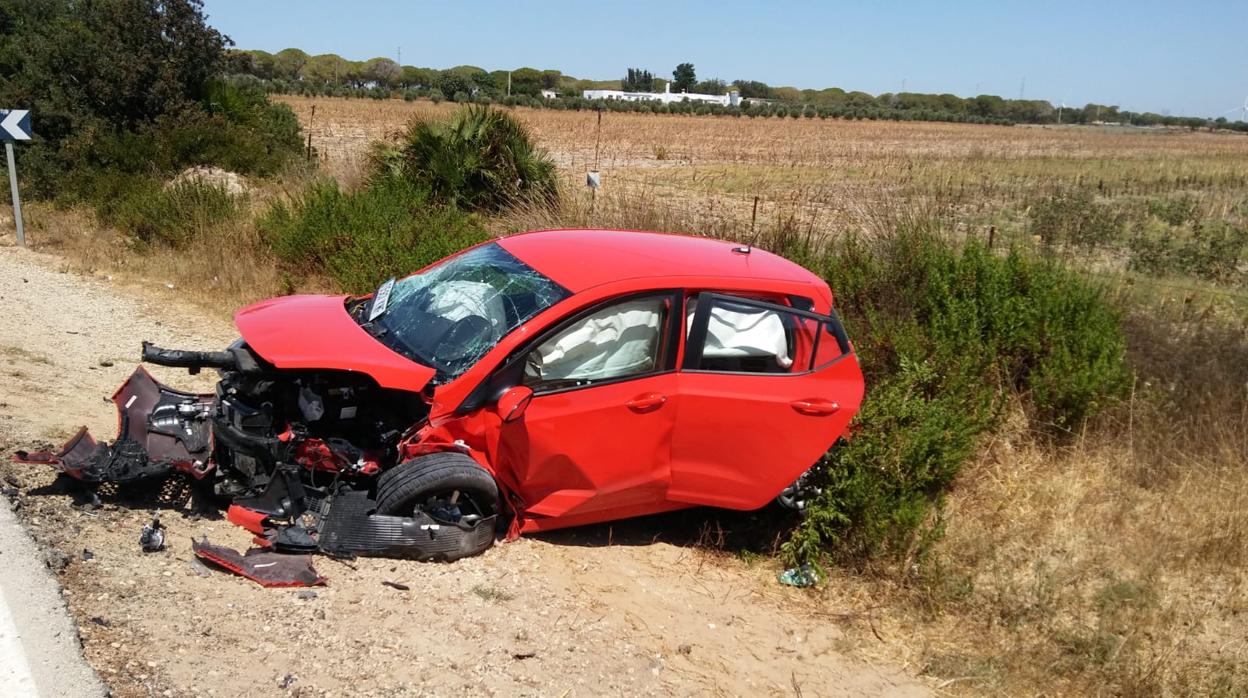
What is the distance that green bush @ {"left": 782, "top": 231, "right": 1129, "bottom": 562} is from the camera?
5953 millimetres

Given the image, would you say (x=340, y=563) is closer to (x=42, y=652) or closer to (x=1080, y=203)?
(x=42, y=652)

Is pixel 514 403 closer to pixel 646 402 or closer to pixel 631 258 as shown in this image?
Answer: pixel 646 402

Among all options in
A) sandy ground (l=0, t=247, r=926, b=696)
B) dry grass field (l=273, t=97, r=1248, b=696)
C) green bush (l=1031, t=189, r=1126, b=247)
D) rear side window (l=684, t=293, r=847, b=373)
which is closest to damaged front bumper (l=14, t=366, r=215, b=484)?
sandy ground (l=0, t=247, r=926, b=696)

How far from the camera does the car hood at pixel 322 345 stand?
16.3 feet

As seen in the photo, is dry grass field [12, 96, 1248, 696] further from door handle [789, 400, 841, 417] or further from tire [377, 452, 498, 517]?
tire [377, 452, 498, 517]

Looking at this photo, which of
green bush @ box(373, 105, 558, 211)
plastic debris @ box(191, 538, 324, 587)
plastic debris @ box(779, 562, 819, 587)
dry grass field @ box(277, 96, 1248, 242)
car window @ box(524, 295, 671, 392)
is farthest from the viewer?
green bush @ box(373, 105, 558, 211)

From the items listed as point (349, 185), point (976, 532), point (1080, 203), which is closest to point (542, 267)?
point (976, 532)

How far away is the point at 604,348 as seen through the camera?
5328mm

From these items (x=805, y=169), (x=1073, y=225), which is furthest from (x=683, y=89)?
(x=1073, y=225)

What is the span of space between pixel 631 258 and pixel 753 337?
84cm

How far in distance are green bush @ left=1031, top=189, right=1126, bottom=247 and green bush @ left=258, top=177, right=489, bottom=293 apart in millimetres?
7202

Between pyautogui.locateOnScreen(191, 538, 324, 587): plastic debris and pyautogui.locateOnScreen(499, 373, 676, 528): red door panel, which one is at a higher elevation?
pyautogui.locateOnScreen(499, 373, 676, 528): red door panel

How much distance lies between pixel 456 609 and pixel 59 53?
15756 millimetres

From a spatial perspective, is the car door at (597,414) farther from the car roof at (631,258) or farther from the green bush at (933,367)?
the green bush at (933,367)
